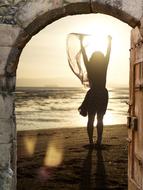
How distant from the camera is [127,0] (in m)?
5.07

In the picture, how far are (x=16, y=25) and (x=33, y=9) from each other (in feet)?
0.86

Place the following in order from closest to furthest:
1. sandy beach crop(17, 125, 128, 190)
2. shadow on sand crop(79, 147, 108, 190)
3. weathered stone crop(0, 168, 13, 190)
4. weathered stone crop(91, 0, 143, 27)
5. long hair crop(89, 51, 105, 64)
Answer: weathered stone crop(91, 0, 143, 27) < weathered stone crop(0, 168, 13, 190) < shadow on sand crop(79, 147, 108, 190) < sandy beach crop(17, 125, 128, 190) < long hair crop(89, 51, 105, 64)

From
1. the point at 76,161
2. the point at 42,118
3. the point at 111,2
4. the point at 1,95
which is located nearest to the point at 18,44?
the point at 1,95

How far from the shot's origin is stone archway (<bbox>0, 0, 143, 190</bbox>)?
5105 mm

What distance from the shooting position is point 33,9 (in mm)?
5125

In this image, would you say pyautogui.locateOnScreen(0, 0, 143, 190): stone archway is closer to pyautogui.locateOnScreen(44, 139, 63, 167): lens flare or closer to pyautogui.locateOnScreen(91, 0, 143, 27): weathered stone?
pyautogui.locateOnScreen(91, 0, 143, 27): weathered stone

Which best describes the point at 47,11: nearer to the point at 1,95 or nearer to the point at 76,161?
the point at 1,95

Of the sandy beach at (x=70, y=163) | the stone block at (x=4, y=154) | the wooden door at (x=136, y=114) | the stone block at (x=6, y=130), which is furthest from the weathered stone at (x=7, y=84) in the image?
the sandy beach at (x=70, y=163)

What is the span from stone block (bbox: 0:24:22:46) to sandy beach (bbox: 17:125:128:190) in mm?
3004

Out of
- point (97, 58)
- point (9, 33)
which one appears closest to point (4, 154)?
point (9, 33)

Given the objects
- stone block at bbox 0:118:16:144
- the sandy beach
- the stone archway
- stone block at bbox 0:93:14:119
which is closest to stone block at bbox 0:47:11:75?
the stone archway

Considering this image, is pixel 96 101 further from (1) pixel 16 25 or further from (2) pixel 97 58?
(1) pixel 16 25

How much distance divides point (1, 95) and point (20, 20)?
2.88 ft

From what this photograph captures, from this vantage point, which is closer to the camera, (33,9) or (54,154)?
(33,9)
